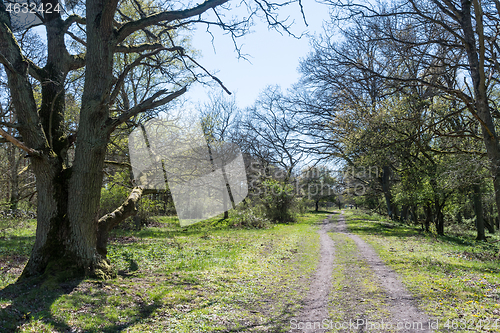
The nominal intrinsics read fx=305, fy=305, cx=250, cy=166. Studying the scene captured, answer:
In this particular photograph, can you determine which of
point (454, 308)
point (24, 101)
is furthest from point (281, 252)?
point (24, 101)

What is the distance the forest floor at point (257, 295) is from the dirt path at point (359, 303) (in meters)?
0.02

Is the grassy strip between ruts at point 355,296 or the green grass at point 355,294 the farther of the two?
the green grass at point 355,294

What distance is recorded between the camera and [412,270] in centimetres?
796

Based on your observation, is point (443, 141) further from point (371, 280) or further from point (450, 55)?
point (371, 280)

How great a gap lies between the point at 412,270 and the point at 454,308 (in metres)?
2.98

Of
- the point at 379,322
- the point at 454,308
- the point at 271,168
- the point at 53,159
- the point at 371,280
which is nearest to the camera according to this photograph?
the point at 379,322

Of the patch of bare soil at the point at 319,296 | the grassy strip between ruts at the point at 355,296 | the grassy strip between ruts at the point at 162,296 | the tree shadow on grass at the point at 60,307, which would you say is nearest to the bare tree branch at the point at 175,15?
the tree shadow on grass at the point at 60,307

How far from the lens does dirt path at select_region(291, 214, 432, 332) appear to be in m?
4.64

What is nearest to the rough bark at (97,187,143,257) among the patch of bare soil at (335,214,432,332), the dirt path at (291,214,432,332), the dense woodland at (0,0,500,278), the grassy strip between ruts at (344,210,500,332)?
the dense woodland at (0,0,500,278)

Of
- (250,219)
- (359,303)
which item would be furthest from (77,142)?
(250,219)

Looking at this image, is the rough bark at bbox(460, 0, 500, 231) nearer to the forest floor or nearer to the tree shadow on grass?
the forest floor

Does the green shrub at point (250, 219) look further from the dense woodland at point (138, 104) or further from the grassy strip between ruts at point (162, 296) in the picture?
the grassy strip between ruts at point (162, 296)

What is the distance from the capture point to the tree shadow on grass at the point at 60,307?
3.99 metres

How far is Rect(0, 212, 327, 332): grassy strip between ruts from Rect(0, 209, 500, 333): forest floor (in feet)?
0.06
